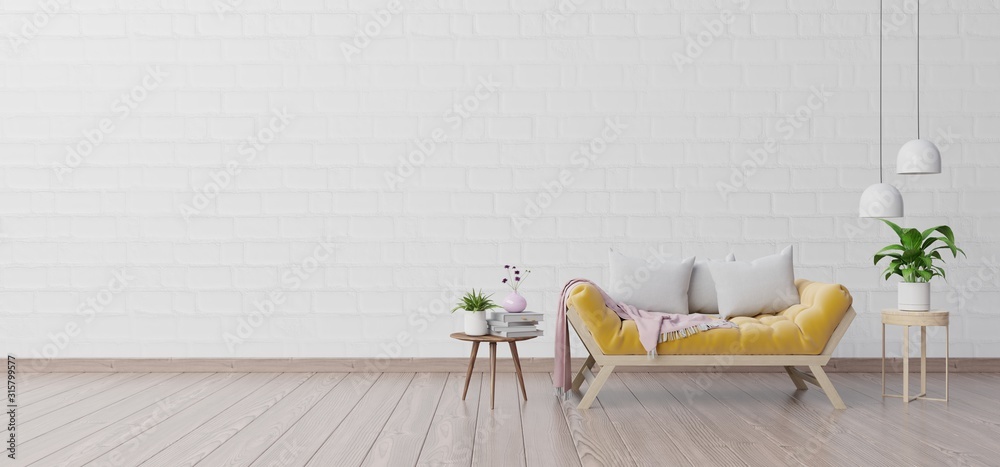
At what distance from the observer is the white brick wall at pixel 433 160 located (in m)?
5.34

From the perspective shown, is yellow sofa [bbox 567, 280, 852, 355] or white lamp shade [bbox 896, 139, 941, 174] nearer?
yellow sofa [bbox 567, 280, 852, 355]

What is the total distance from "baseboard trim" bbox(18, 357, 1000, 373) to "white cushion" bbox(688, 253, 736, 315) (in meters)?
0.66

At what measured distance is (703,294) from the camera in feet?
15.6

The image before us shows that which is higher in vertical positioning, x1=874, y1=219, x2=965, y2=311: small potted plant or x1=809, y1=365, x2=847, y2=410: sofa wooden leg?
x1=874, y1=219, x2=965, y2=311: small potted plant

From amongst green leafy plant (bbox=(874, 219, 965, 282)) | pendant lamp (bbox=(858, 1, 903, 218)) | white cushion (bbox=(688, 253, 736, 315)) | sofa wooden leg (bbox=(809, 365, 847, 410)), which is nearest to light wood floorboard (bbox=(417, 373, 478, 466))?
white cushion (bbox=(688, 253, 736, 315))

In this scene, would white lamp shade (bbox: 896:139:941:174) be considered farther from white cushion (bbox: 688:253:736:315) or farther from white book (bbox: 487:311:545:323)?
white book (bbox: 487:311:545:323)

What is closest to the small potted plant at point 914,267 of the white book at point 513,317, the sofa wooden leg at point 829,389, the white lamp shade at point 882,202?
the white lamp shade at point 882,202

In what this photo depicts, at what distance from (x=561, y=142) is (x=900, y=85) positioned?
224 centimetres

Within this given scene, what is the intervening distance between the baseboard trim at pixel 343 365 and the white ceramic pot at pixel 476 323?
3.35ft

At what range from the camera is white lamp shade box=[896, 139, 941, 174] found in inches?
176

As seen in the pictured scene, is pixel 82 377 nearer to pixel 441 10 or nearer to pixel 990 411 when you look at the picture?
pixel 441 10

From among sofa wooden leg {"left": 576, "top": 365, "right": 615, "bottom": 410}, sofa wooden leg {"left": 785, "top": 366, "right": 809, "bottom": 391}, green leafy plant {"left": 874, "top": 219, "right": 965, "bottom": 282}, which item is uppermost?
green leafy plant {"left": 874, "top": 219, "right": 965, "bottom": 282}

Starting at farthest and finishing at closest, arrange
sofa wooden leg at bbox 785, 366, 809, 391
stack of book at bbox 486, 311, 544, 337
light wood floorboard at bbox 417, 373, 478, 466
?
sofa wooden leg at bbox 785, 366, 809, 391, stack of book at bbox 486, 311, 544, 337, light wood floorboard at bbox 417, 373, 478, 466

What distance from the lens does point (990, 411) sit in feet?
13.2
